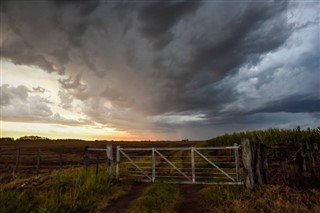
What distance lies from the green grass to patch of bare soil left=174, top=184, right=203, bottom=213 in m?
3.01

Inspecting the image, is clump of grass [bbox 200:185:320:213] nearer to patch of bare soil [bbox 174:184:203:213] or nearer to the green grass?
patch of bare soil [bbox 174:184:203:213]

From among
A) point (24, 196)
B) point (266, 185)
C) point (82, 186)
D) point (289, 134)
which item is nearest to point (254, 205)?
point (266, 185)

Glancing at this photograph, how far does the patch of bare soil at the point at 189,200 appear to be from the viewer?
1336 centimetres

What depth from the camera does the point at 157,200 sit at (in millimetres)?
13852

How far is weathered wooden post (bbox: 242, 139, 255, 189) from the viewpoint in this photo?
52.0ft

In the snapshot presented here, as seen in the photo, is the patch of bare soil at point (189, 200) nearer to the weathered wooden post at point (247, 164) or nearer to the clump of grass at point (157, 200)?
the clump of grass at point (157, 200)

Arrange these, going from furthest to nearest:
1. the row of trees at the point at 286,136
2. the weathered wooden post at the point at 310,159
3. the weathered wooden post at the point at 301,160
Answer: the row of trees at the point at 286,136, the weathered wooden post at the point at 301,160, the weathered wooden post at the point at 310,159

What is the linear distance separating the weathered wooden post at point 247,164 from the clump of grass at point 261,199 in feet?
1.67

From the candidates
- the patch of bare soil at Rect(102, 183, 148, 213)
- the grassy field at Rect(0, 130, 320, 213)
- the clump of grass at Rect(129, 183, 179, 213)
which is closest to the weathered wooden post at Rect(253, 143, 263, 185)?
the grassy field at Rect(0, 130, 320, 213)

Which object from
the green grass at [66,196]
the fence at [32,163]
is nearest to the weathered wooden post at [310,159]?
the green grass at [66,196]

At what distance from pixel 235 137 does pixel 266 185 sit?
22.8m

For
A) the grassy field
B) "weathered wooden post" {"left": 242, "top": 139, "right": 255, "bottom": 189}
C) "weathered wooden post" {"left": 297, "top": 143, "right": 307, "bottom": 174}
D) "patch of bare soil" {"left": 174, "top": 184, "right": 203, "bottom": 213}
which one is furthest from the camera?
"weathered wooden post" {"left": 297, "top": 143, "right": 307, "bottom": 174}

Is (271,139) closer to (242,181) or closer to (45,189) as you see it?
(242,181)

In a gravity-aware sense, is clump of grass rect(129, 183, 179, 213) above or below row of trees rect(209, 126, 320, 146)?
below
